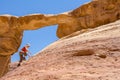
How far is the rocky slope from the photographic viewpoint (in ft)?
15.2

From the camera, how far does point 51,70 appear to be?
5.29m

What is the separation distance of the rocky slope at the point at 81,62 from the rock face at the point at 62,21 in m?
4.84

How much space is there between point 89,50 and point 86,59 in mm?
436

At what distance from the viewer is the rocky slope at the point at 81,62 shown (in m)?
4.62

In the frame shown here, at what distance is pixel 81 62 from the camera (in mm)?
5375

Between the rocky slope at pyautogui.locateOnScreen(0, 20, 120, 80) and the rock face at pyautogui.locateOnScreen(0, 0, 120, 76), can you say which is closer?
the rocky slope at pyautogui.locateOnScreen(0, 20, 120, 80)

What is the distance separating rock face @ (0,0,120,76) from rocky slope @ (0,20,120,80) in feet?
15.9

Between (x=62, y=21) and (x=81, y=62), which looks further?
(x=62, y=21)

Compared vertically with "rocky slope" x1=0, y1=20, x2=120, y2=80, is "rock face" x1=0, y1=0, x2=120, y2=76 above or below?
above

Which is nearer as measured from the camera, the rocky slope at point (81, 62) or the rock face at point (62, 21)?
the rocky slope at point (81, 62)

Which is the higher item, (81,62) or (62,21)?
(62,21)

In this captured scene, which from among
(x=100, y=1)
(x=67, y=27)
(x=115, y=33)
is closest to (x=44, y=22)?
(x=67, y=27)

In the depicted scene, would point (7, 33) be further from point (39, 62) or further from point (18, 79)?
point (18, 79)

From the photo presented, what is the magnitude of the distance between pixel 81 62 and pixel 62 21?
8861mm
